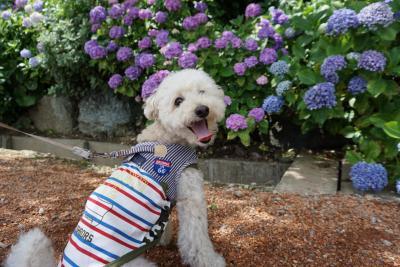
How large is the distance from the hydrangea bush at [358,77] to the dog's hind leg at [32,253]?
2.16m

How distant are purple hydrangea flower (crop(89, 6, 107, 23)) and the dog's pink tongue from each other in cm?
272

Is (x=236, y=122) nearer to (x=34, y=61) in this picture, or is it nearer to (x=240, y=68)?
(x=240, y=68)

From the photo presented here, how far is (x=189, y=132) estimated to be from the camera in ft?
7.25

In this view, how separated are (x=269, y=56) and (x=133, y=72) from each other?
1495 millimetres

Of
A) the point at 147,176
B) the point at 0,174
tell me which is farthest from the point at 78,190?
the point at 147,176

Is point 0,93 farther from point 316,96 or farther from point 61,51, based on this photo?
point 316,96

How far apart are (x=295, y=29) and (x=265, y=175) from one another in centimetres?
141

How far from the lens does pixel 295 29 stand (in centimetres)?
357

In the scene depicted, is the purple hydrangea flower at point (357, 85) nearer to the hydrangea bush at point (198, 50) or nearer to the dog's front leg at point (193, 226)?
the hydrangea bush at point (198, 50)

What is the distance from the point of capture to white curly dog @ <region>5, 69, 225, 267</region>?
2.08m

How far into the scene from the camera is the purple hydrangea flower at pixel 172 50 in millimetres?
3822

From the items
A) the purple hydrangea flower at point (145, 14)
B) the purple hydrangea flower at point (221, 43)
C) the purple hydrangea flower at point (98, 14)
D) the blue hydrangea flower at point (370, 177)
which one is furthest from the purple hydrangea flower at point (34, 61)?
the blue hydrangea flower at point (370, 177)

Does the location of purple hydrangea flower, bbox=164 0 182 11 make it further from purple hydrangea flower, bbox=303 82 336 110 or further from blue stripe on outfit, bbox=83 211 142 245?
blue stripe on outfit, bbox=83 211 142 245

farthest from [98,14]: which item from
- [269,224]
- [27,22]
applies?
[269,224]
